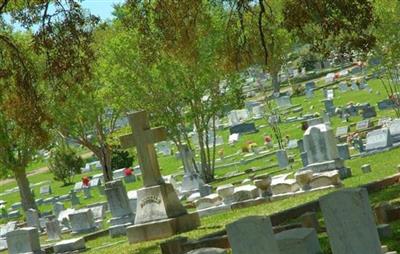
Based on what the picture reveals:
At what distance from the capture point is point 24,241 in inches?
947

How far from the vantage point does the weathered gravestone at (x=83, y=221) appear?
29.1 m

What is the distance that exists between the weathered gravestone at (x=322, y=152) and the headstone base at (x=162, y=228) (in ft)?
19.2

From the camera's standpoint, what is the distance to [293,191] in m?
23.6

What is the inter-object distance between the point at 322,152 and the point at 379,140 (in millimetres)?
4627

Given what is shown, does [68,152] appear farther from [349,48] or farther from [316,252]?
[316,252]

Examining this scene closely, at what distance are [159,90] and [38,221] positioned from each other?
22.1ft

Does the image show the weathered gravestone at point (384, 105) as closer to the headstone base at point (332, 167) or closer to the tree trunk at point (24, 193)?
the tree trunk at point (24, 193)

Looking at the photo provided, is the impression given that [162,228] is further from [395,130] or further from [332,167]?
[395,130]

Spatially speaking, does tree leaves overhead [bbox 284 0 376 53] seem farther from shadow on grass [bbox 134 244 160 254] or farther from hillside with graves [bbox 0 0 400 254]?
shadow on grass [bbox 134 244 160 254]

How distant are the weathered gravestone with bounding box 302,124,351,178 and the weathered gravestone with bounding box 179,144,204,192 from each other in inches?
258

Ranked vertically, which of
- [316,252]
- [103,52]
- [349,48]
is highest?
[103,52]

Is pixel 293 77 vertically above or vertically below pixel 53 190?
above

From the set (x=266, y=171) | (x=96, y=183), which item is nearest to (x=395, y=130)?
(x=266, y=171)

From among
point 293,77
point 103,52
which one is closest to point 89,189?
point 103,52
